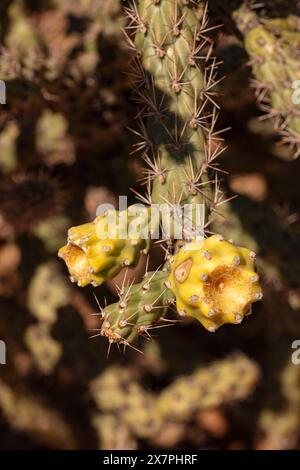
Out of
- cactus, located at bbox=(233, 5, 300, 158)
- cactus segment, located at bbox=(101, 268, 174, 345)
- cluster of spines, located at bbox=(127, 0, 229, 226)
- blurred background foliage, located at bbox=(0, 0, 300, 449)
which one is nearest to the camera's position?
cactus segment, located at bbox=(101, 268, 174, 345)

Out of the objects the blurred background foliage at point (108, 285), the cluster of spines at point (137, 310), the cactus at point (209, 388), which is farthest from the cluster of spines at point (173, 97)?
the cactus at point (209, 388)

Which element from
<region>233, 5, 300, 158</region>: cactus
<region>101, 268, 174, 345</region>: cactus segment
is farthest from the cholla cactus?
<region>233, 5, 300, 158</region>: cactus

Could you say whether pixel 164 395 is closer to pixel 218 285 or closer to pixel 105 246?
pixel 105 246

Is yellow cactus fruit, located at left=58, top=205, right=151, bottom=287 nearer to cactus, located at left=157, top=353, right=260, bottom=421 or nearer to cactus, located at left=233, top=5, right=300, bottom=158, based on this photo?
cactus, located at left=233, top=5, right=300, bottom=158

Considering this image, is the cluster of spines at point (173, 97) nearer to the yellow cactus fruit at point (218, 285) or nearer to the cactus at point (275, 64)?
the yellow cactus fruit at point (218, 285)

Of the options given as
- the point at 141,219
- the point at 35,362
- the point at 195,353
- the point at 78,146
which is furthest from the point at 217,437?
the point at 141,219

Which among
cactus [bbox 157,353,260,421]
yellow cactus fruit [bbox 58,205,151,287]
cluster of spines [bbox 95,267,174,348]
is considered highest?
yellow cactus fruit [bbox 58,205,151,287]

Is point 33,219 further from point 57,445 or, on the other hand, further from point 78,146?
point 57,445
